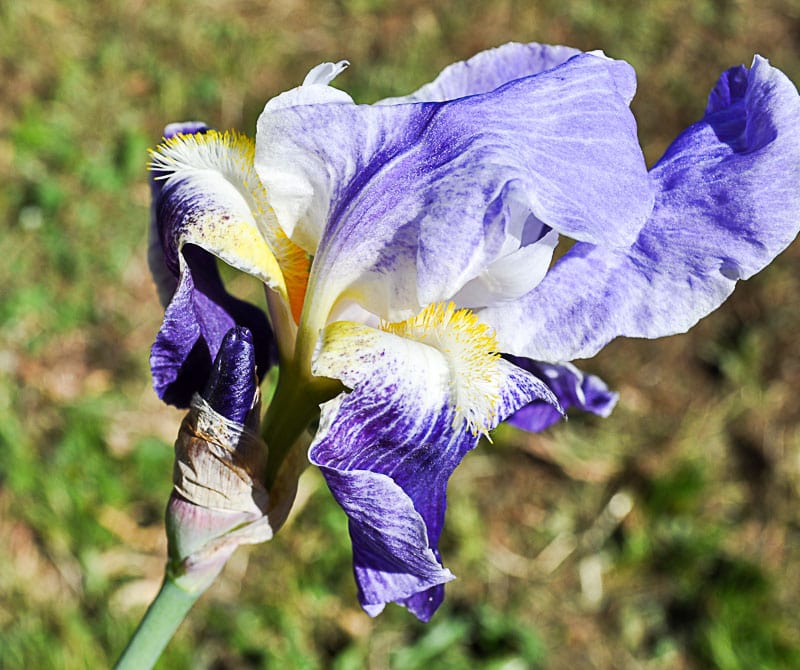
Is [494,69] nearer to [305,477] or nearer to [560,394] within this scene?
[560,394]

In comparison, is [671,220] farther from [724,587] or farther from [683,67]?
[683,67]

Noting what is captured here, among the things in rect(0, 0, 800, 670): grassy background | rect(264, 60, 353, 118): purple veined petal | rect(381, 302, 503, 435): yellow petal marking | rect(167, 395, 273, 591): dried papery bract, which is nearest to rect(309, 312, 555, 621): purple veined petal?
rect(381, 302, 503, 435): yellow petal marking

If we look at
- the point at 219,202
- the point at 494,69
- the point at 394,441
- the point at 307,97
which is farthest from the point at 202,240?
the point at 494,69

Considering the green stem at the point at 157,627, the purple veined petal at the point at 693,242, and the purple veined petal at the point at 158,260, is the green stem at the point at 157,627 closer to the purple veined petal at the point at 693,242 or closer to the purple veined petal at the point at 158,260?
the purple veined petal at the point at 158,260

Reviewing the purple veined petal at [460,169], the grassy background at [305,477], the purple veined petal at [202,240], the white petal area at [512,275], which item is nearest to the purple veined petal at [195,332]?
the purple veined petal at [202,240]

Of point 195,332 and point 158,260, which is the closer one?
point 195,332

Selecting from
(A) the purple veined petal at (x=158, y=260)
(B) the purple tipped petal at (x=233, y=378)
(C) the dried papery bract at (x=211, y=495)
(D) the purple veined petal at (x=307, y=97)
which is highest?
(D) the purple veined petal at (x=307, y=97)
